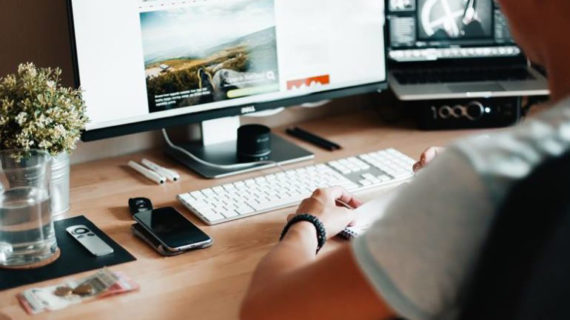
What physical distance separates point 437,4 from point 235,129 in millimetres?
533

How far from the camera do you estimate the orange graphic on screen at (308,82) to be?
6.28 feet

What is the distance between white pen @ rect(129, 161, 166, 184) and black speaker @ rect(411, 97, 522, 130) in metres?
0.63

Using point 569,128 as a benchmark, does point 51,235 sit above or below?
below

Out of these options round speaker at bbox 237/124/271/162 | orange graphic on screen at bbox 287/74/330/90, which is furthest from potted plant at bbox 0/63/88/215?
orange graphic on screen at bbox 287/74/330/90

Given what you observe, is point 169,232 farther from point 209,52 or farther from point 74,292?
point 209,52

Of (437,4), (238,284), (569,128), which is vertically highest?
(437,4)

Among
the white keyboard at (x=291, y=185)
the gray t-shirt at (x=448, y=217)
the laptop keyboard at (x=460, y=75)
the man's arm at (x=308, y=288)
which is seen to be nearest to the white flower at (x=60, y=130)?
the white keyboard at (x=291, y=185)

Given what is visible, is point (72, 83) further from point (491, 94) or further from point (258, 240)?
point (491, 94)

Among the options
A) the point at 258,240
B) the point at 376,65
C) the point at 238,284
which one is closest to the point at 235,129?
the point at 376,65

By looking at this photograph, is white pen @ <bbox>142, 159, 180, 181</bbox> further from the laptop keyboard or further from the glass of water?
the laptop keyboard

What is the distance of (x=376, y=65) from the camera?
2010 mm

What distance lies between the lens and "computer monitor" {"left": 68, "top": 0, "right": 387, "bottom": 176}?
1.69 meters

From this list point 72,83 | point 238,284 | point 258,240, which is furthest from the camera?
point 72,83

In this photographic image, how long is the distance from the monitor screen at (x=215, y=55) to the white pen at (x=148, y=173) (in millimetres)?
100
